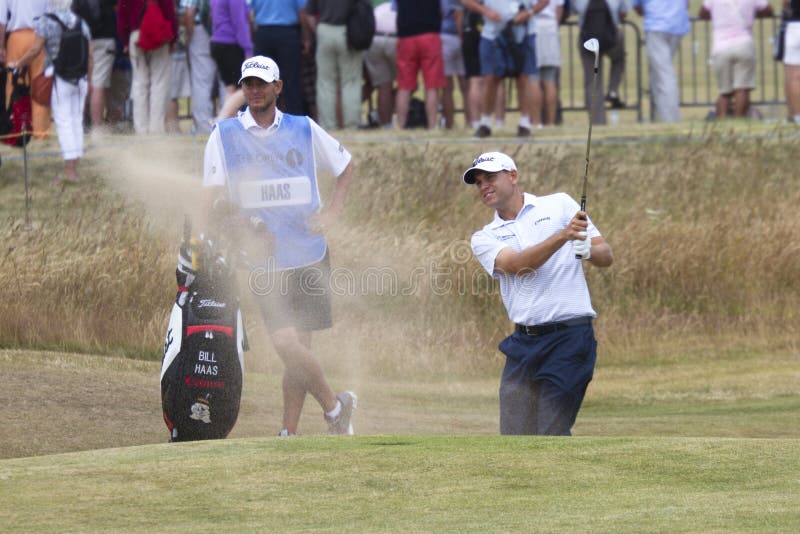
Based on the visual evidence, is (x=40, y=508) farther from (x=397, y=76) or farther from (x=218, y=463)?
(x=397, y=76)

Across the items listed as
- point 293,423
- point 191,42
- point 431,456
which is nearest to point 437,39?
point 191,42

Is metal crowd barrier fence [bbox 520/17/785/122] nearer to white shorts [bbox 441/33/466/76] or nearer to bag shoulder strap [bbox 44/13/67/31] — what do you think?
white shorts [bbox 441/33/466/76]

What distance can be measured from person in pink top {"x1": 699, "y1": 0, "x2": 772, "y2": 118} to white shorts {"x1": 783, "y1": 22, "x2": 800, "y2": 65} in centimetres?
76

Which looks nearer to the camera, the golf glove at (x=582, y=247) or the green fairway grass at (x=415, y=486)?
the green fairway grass at (x=415, y=486)

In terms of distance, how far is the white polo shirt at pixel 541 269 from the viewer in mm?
8523

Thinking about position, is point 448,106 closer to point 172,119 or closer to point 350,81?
point 350,81

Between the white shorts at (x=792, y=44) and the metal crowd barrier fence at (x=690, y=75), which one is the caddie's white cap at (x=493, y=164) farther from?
the metal crowd barrier fence at (x=690, y=75)

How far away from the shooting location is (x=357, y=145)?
1745cm

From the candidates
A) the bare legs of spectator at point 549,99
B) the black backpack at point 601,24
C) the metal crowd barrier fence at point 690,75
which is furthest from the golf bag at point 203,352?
the metal crowd barrier fence at point 690,75

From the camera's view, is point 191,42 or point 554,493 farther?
point 191,42

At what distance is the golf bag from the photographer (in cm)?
894

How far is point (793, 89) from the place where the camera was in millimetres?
18266

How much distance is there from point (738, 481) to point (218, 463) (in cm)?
228

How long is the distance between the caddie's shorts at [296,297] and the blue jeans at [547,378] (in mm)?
1368
